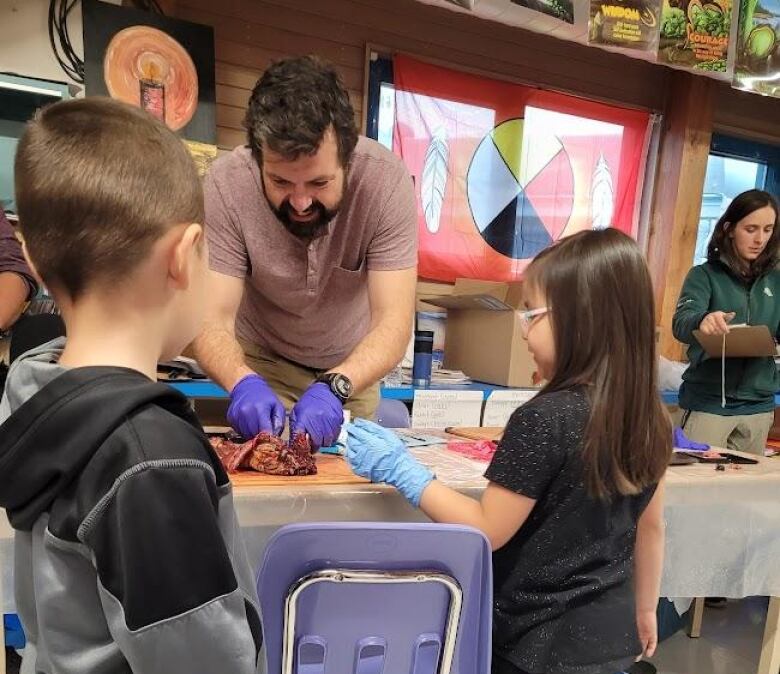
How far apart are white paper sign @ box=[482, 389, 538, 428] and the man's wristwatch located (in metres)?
1.63

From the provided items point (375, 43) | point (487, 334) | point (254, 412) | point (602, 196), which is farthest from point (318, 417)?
point (602, 196)

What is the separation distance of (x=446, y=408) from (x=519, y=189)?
154 centimetres

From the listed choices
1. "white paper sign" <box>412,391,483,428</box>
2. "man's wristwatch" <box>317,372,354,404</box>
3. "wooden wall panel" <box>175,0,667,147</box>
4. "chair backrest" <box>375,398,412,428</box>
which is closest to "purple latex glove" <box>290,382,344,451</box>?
"man's wristwatch" <box>317,372,354,404</box>

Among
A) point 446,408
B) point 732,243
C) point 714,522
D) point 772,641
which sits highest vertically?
point 732,243

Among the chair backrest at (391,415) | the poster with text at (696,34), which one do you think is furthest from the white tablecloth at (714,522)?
the poster with text at (696,34)

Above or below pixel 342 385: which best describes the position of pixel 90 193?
above

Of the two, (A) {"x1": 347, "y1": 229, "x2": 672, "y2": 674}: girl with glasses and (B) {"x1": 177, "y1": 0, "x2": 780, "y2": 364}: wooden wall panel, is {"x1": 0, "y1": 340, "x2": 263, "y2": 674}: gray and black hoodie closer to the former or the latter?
(A) {"x1": 347, "y1": 229, "x2": 672, "y2": 674}: girl with glasses

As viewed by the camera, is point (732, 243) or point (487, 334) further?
point (487, 334)

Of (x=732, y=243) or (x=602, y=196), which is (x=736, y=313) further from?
(x=602, y=196)

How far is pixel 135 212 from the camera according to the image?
2.18 feet

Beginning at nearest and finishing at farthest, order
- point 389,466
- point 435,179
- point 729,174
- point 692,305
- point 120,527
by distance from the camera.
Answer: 1. point 120,527
2. point 389,466
3. point 692,305
4. point 435,179
5. point 729,174

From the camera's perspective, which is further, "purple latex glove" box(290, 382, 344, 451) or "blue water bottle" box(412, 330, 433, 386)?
"blue water bottle" box(412, 330, 433, 386)

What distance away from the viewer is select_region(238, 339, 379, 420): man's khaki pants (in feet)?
6.57

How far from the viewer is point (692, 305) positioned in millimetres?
2746
